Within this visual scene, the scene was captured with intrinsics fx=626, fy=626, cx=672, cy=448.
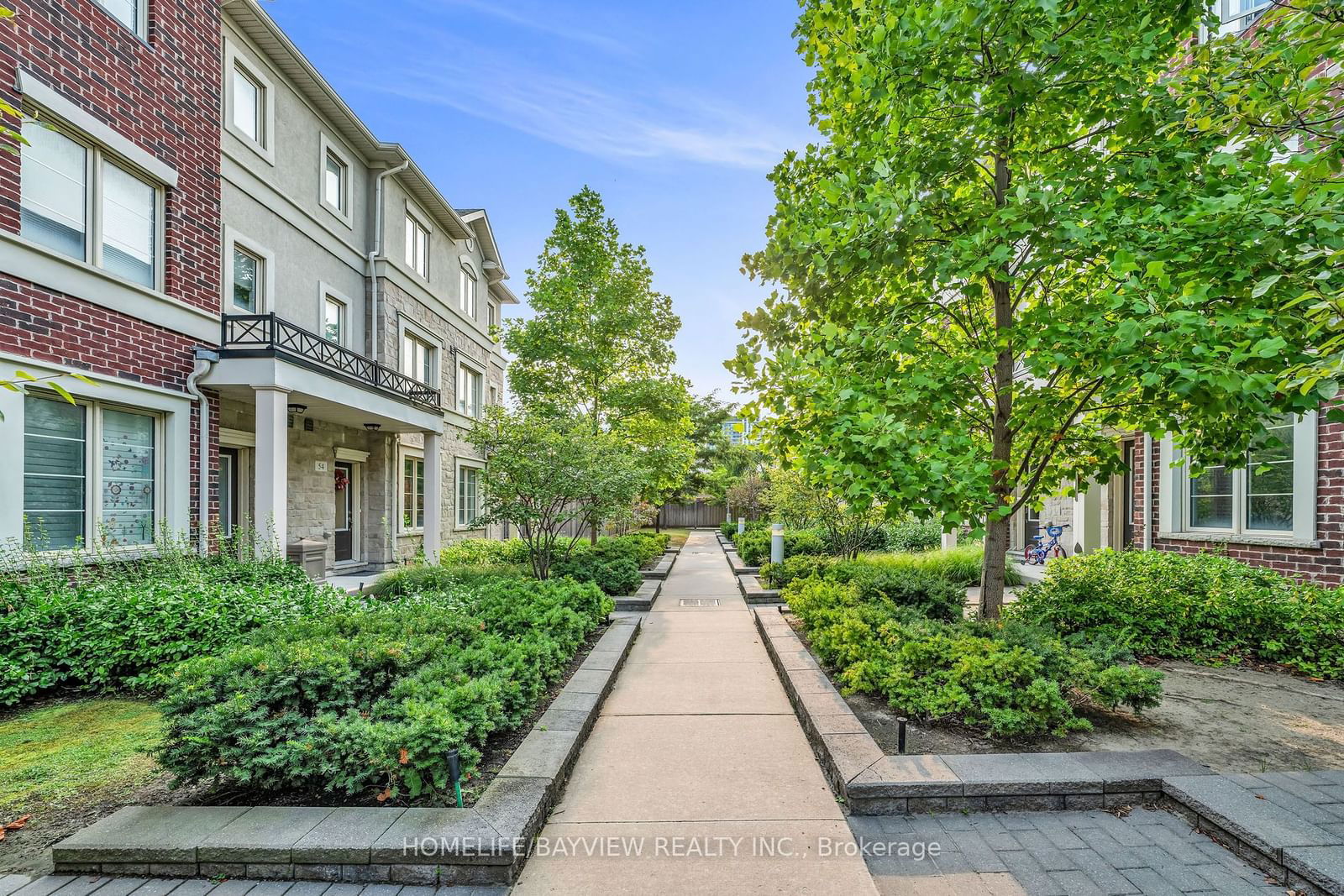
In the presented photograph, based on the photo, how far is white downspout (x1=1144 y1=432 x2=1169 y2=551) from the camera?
332 inches

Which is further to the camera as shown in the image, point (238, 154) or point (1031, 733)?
point (238, 154)

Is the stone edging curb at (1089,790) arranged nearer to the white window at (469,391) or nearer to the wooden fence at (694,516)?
the white window at (469,391)

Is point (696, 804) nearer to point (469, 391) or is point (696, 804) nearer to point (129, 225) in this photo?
point (129, 225)

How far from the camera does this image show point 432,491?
516 inches

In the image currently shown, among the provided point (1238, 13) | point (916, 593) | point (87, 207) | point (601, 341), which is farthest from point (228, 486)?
point (1238, 13)

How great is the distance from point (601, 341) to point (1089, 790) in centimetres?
1214

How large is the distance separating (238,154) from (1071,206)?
10.7m

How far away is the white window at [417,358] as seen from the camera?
13.9 m

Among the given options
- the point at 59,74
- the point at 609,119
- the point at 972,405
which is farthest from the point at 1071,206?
the point at 59,74

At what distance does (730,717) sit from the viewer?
4488mm

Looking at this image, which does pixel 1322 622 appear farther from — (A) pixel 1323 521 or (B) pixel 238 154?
(B) pixel 238 154

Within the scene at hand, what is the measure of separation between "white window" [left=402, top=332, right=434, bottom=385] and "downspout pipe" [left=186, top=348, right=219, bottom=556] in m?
5.99

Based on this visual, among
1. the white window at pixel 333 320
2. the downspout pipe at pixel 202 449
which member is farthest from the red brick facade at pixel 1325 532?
the white window at pixel 333 320

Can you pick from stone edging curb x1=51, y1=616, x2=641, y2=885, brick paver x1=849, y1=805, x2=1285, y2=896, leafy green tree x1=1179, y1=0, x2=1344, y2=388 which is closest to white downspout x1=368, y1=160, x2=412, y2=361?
stone edging curb x1=51, y1=616, x2=641, y2=885
